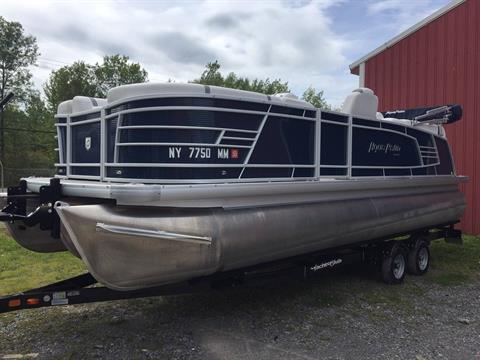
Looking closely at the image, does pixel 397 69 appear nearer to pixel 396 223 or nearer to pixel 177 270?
pixel 396 223

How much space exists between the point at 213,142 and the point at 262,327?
1.87 metres

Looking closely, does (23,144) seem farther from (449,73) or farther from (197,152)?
(197,152)

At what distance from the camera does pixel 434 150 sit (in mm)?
7195

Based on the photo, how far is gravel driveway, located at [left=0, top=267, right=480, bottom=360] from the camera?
397 centimetres

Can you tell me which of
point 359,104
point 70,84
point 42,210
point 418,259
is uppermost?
point 70,84

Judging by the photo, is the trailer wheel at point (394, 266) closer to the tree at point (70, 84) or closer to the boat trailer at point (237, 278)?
the boat trailer at point (237, 278)

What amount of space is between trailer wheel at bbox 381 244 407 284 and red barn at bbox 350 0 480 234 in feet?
14.9

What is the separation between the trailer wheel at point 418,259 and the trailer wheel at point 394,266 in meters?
0.30

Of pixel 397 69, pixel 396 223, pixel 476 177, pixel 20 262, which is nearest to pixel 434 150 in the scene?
pixel 396 223

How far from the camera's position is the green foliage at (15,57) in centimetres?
3541

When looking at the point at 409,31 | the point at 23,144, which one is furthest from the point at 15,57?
Answer: the point at 409,31

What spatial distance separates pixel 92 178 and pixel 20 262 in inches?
139

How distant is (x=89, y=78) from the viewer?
3947 cm

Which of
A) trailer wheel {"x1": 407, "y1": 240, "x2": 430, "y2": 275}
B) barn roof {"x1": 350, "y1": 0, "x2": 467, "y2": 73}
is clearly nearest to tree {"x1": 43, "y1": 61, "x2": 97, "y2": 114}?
barn roof {"x1": 350, "y1": 0, "x2": 467, "y2": 73}
